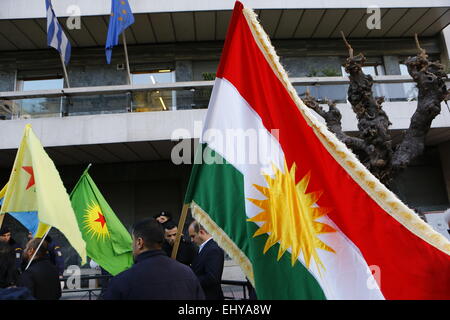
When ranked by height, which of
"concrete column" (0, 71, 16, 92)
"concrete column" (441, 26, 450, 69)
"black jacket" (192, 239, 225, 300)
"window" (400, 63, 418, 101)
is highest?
"concrete column" (441, 26, 450, 69)

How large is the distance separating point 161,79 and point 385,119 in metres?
10.2

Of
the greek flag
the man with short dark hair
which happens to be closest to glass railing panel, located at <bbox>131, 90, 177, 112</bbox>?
the greek flag

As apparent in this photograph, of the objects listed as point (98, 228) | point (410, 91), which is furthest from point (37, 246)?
point (410, 91)

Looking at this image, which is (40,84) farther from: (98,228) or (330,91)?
(330,91)

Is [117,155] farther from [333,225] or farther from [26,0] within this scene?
[333,225]

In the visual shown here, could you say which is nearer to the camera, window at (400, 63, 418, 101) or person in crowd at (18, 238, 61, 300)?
person in crowd at (18, 238, 61, 300)

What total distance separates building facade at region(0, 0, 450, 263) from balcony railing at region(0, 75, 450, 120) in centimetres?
3

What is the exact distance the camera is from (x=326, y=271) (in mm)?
1996

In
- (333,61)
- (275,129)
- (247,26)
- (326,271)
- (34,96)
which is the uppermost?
(333,61)

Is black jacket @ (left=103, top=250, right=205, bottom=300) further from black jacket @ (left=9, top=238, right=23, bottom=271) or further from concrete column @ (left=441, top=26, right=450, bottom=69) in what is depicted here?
concrete column @ (left=441, top=26, right=450, bottom=69)

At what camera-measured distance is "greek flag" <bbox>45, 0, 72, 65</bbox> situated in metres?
9.79

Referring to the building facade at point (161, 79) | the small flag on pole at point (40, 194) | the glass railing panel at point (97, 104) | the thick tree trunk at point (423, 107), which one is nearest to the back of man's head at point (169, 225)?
the small flag on pole at point (40, 194)
